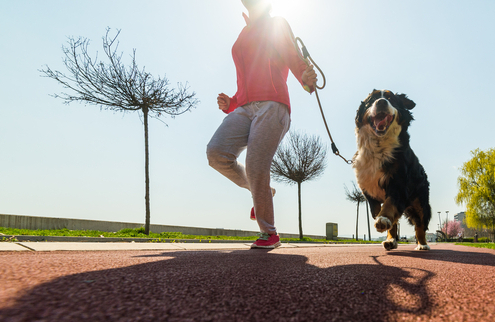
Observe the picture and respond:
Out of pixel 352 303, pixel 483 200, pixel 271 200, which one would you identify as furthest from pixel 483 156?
pixel 352 303

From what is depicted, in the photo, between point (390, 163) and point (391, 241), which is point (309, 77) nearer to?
point (390, 163)

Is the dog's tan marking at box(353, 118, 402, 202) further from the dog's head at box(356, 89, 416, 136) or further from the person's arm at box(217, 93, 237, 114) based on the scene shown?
the person's arm at box(217, 93, 237, 114)

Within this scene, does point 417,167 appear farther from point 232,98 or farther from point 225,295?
point 225,295

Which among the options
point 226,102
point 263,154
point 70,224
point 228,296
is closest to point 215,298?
point 228,296

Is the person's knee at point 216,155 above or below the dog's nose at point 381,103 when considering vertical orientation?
below

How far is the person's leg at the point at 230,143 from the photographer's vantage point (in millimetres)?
3189

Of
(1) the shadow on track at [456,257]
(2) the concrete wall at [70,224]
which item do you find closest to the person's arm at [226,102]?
(1) the shadow on track at [456,257]

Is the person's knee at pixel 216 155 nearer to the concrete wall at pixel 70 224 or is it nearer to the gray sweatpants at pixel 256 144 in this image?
the gray sweatpants at pixel 256 144

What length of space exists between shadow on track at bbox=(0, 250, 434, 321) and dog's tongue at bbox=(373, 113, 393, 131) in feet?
8.66

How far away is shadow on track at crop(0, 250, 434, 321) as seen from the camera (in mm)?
Result: 770

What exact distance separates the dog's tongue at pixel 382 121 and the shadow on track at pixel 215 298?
8.66ft

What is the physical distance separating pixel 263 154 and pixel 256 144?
12 cm

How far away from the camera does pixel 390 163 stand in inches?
141

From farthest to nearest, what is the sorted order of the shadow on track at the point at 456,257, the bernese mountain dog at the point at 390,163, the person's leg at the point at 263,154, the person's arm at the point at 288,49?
the bernese mountain dog at the point at 390,163 → the person's arm at the point at 288,49 → the person's leg at the point at 263,154 → the shadow on track at the point at 456,257
